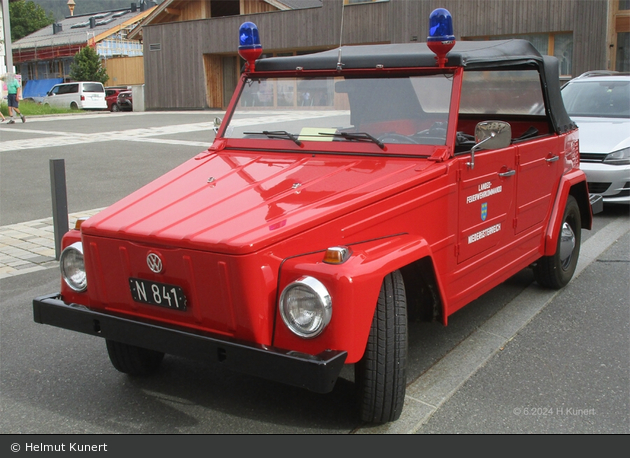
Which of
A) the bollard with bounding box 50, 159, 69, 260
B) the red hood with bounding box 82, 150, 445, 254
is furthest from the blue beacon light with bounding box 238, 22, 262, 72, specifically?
the bollard with bounding box 50, 159, 69, 260

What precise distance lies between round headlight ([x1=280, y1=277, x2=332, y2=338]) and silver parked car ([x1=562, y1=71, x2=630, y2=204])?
6434 mm

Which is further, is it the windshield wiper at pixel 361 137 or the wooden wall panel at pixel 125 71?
the wooden wall panel at pixel 125 71

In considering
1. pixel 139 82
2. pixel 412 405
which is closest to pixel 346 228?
pixel 412 405

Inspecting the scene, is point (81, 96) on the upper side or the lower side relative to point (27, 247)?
upper

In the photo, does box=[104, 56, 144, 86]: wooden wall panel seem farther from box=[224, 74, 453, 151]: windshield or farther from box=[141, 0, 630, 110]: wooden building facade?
box=[224, 74, 453, 151]: windshield

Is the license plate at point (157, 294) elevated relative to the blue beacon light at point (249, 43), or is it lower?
lower

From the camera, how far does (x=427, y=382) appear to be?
3805 millimetres

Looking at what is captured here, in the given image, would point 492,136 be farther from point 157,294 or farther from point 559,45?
point 559,45

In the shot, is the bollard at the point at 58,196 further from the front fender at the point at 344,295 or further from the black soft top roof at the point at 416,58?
Answer: the front fender at the point at 344,295

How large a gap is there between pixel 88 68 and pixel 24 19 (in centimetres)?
3507

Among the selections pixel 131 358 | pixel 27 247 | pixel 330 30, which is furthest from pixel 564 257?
pixel 330 30

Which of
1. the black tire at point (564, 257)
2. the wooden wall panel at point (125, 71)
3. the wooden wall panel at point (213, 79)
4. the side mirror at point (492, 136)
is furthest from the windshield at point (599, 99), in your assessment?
the wooden wall panel at point (125, 71)

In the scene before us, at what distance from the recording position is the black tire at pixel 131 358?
3.87 m

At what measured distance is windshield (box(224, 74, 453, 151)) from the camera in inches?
159
